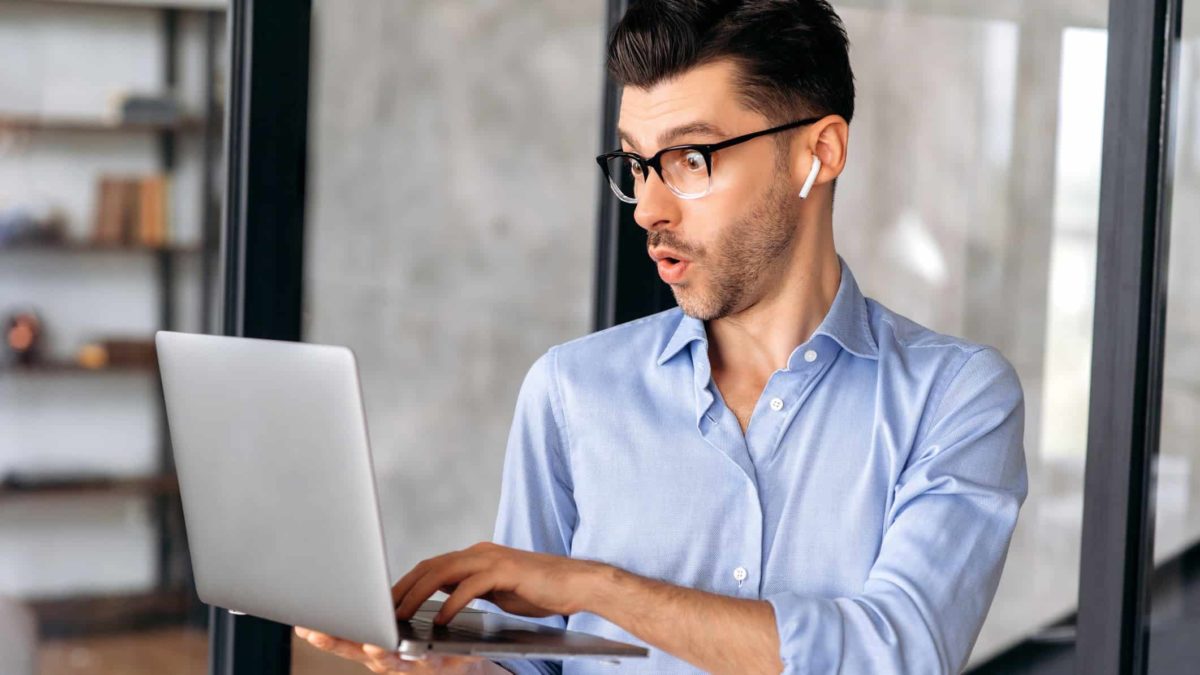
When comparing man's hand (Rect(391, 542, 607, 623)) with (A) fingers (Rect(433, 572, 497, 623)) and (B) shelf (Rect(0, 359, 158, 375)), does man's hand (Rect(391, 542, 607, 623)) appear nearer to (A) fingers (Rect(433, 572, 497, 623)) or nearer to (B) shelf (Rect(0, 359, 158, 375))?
(A) fingers (Rect(433, 572, 497, 623))

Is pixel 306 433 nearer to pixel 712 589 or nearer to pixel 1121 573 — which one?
pixel 712 589

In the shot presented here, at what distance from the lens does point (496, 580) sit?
1.39 metres

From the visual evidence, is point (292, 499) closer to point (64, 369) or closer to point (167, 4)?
point (64, 369)

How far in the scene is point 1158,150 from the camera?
2.36 metres

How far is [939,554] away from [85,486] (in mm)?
1782

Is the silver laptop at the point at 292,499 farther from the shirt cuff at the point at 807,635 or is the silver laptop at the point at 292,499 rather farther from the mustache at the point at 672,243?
the mustache at the point at 672,243

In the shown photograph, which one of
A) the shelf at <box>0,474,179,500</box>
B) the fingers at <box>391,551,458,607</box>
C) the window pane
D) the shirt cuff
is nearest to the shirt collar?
the shirt cuff

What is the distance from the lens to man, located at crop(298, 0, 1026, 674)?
62.5 inches

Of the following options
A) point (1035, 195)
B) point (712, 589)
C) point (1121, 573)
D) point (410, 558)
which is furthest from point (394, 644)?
point (1035, 195)

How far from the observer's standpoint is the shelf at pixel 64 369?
2.48 metres

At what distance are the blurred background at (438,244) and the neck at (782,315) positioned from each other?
95 centimetres

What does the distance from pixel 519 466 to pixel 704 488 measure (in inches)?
10.1

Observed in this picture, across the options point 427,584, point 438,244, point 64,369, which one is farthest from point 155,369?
point 427,584

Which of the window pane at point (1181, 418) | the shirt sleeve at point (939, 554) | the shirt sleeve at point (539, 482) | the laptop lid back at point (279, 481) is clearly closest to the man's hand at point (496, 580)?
the laptop lid back at point (279, 481)
